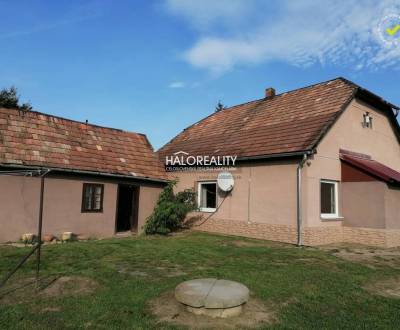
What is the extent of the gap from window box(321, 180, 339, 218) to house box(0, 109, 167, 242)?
6.84 m

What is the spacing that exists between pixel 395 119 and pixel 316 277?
40.4 feet

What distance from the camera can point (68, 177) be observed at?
41.8 ft

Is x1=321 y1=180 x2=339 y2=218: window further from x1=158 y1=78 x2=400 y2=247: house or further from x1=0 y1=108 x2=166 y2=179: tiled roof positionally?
x1=0 y1=108 x2=166 y2=179: tiled roof

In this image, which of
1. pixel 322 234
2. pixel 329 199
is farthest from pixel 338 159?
pixel 322 234

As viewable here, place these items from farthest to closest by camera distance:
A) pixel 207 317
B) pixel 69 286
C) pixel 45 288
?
1. pixel 69 286
2. pixel 45 288
3. pixel 207 317

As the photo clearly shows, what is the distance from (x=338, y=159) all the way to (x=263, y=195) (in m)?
3.19

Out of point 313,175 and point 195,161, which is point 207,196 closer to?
point 195,161

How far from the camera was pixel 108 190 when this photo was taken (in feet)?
45.4

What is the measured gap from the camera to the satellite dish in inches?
548

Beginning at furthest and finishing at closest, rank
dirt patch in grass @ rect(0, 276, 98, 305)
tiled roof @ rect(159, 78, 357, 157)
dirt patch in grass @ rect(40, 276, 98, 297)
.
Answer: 1. tiled roof @ rect(159, 78, 357, 157)
2. dirt patch in grass @ rect(40, 276, 98, 297)
3. dirt patch in grass @ rect(0, 276, 98, 305)

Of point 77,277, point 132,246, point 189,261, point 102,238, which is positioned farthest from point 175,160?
point 77,277

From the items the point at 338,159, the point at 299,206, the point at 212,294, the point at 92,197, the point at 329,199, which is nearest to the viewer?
the point at 212,294

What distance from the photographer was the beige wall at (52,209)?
446 inches

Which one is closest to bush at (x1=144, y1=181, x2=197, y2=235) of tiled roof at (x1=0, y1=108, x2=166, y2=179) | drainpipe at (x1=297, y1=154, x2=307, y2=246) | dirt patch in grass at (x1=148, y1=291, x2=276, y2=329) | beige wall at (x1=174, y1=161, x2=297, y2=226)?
tiled roof at (x1=0, y1=108, x2=166, y2=179)
